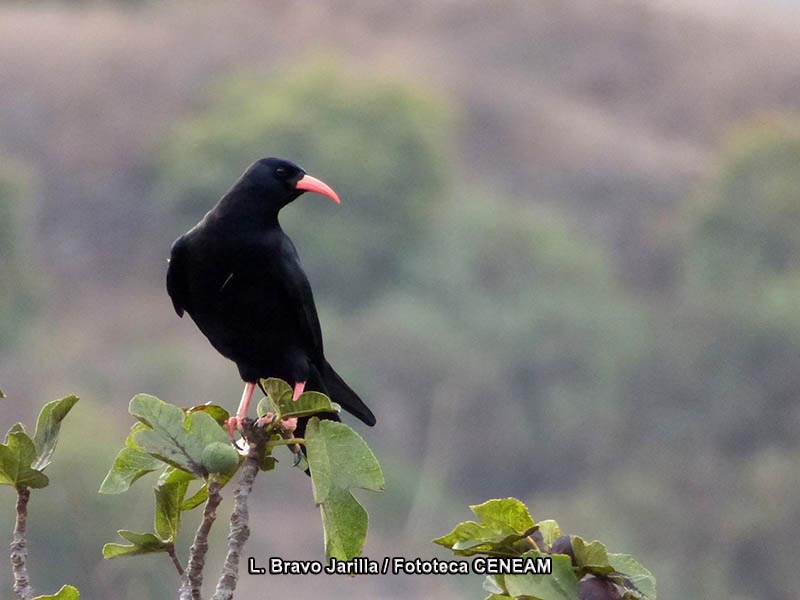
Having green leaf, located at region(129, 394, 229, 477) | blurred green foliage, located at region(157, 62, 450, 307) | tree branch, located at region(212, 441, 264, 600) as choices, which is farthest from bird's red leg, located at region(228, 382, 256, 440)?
blurred green foliage, located at region(157, 62, 450, 307)

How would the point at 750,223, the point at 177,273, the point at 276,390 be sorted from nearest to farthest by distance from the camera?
A: the point at 276,390
the point at 177,273
the point at 750,223

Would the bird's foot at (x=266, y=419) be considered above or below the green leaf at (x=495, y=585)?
above

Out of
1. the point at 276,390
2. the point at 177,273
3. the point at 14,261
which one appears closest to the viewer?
the point at 276,390

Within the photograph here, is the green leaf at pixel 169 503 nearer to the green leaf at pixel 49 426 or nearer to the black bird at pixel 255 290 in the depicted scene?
the green leaf at pixel 49 426

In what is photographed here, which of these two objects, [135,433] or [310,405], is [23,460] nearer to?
[135,433]

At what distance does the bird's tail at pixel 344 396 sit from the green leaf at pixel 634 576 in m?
2.25

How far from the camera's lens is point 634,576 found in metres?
3.56

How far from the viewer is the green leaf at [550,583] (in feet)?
11.3

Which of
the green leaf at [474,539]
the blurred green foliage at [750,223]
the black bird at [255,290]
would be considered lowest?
the green leaf at [474,539]

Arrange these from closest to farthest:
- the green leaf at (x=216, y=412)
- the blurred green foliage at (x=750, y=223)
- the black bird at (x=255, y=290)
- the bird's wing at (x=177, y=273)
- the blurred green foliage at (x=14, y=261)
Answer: the green leaf at (x=216, y=412), the black bird at (x=255, y=290), the bird's wing at (x=177, y=273), the blurred green foliage at (x=14, y=261), the blurred green foliage at (x=750, y=223)

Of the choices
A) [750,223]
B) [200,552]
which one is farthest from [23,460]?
[750,223]

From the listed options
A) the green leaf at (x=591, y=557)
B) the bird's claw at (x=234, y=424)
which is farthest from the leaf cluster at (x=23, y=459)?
the green leaf at (x=591, y=557)

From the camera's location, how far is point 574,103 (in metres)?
86.2

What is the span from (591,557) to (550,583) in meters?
0.11
